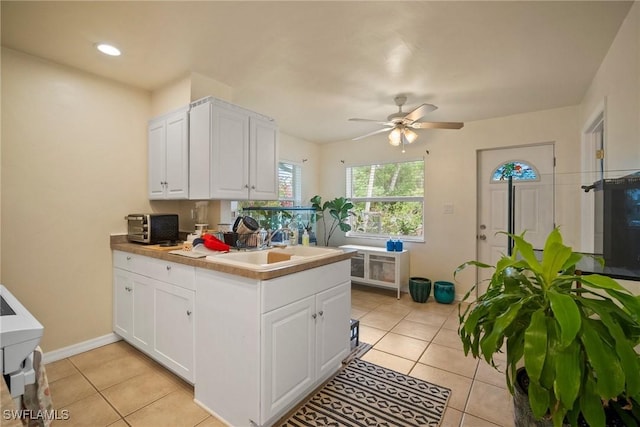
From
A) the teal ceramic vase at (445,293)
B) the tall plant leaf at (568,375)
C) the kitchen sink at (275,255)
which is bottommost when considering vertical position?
the teal ceramic vase at (445,293)

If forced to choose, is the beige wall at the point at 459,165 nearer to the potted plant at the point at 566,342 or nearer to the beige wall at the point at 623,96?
the beige wall at the point at 623,96

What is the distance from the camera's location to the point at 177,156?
8.00 feet

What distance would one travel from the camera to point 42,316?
2.27 m

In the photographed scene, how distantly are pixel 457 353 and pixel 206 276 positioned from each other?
225 cm

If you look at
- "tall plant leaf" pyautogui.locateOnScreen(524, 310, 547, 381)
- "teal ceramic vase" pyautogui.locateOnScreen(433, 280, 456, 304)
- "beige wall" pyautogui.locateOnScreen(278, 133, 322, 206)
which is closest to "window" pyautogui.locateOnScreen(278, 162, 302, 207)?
"beige wall" pyautogui.locateOnScreen(278, 133, 322, 206)

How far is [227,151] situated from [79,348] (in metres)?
2.17

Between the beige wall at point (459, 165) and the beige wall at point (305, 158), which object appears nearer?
the beige wall at point (459, 165)

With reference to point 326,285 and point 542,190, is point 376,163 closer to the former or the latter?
point 542,190

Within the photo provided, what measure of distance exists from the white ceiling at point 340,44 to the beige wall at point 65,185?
22 cm

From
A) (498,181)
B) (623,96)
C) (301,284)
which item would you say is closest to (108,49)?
(301,284)

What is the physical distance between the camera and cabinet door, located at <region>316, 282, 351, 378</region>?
188cm

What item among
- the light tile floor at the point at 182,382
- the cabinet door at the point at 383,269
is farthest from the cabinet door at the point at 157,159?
the cabinet door at the point at 383,269

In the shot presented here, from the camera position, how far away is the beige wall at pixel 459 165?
3234 mm

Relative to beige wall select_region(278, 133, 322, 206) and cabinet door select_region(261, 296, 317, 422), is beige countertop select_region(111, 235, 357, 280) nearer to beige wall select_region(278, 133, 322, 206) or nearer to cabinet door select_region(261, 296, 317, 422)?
cabinet door select_region(261, 296, 317, 422)
